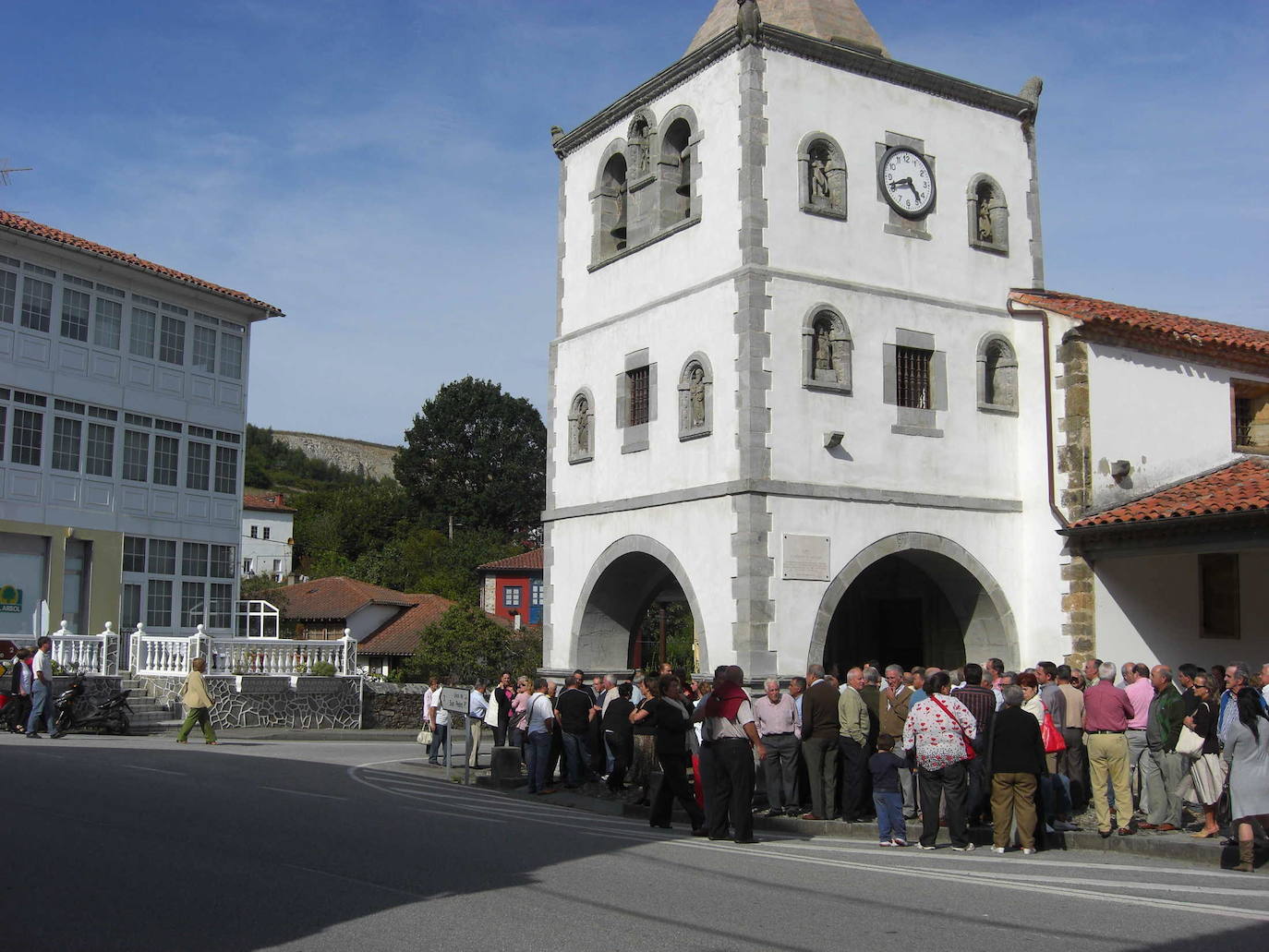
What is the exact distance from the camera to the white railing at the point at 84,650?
2734 cm

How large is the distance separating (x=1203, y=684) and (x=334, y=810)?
27.8ft

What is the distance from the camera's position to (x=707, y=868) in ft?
34.9

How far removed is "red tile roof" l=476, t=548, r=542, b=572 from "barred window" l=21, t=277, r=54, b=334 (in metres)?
38.6

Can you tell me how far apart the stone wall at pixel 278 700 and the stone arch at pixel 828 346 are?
14.7m

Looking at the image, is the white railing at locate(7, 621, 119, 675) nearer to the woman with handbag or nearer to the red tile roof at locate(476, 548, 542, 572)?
the woman with handbag

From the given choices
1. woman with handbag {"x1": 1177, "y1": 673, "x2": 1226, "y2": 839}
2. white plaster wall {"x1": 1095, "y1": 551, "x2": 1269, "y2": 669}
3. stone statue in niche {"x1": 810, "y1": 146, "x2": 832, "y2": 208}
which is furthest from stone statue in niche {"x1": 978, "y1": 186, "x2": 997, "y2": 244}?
woman with handbag {"x1": 1177, "y1": 673, "x2": 1226, "y2": 839}

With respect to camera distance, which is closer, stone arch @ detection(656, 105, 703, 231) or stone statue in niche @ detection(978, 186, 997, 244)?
stone arch @ detection(656, 105, 703, 231)

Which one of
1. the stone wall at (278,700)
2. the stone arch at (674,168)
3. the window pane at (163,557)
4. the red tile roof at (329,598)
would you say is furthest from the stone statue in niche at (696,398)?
the red tile roof at (329,598)

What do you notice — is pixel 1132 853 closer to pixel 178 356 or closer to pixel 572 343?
pixel 572 343

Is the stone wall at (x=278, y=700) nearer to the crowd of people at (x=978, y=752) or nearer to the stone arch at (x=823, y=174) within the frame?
the crowd of people at (x=978, y=752)

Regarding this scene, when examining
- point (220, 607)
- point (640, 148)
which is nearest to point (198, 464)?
point (220, 607)

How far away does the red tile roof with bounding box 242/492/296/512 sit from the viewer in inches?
3204

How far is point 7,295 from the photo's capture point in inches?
1140

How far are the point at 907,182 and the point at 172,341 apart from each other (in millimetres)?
19184
